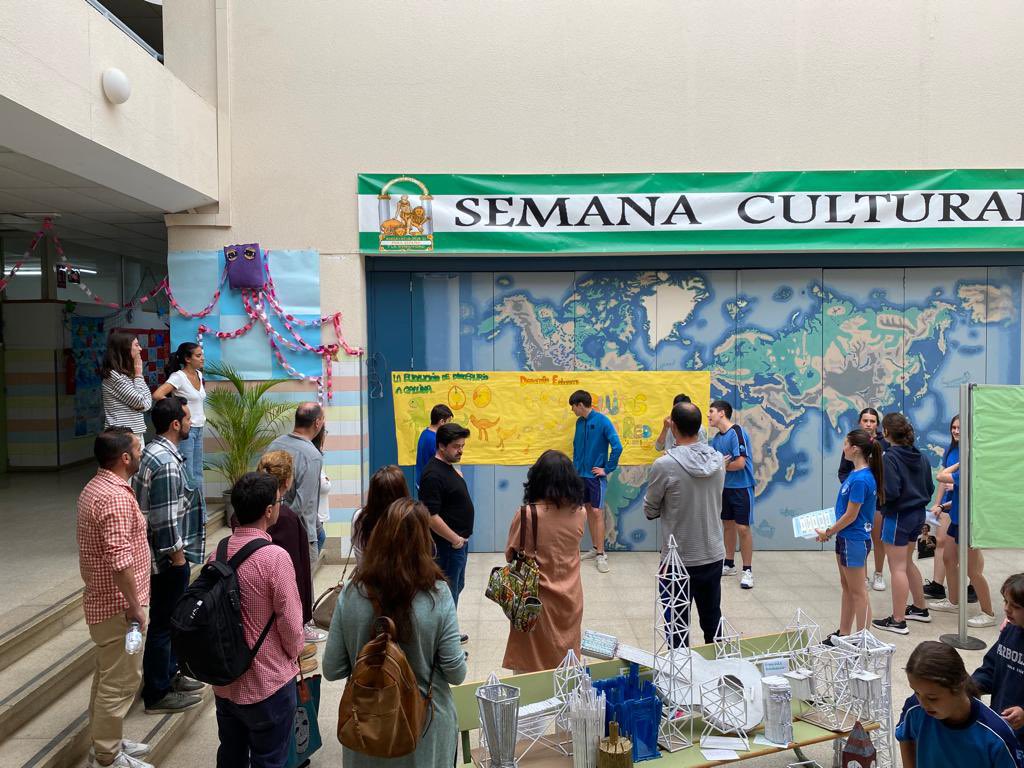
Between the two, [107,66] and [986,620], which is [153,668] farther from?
[986,620]

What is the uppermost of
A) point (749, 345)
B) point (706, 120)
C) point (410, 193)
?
point (706, 120)

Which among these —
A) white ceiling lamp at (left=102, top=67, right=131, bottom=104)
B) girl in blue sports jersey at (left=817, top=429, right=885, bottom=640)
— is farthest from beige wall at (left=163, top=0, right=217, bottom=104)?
girl in blue sports jersey at (left=817, top=429, right=885, bottom=640)

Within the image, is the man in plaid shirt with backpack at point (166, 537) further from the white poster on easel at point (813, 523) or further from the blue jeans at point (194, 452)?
the white poster on easel at point (813, 523)

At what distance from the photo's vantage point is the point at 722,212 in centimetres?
790

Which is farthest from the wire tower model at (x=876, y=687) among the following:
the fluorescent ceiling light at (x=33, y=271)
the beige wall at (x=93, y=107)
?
the fluorescent ceiling light at (x=33, y=271)

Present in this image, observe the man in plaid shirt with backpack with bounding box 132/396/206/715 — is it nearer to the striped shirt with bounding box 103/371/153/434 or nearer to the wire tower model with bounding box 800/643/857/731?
the striped shirt with bounding box 103/371/153/434

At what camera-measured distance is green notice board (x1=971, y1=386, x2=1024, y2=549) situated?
534cm

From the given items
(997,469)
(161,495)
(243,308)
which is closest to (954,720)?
(997,469)

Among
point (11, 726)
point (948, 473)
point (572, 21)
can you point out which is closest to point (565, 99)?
point (572, 21)

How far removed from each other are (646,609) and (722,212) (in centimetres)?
403

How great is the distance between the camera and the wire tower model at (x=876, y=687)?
3424mm

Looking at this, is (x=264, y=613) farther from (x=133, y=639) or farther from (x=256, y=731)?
(x=133, y=639)

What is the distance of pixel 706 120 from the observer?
7.86m

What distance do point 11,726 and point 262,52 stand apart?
20.5 ft
